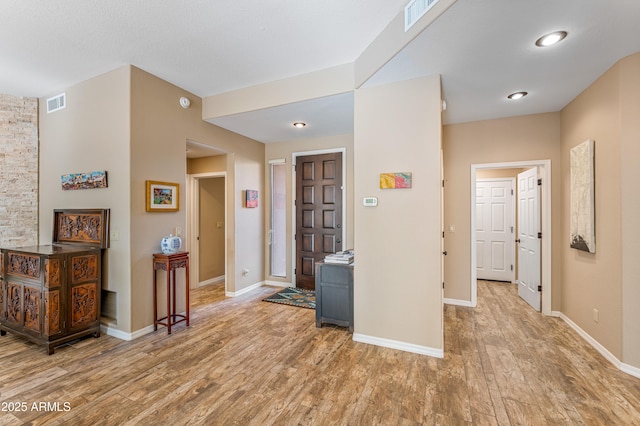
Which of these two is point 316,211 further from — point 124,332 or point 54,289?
point 54,289

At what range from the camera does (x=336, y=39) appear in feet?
8.87

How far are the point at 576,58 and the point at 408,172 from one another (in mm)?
1682

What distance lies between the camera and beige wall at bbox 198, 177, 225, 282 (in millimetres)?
5363

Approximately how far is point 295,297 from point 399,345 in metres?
2.11

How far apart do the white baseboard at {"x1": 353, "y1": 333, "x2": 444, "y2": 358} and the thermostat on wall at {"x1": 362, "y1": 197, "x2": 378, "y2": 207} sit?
142 centimetres

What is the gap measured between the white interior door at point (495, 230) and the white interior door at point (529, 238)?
95 centimetres

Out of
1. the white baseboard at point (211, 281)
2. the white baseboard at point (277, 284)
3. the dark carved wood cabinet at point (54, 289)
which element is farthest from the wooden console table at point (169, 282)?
the white baseboard at point (277, 284)

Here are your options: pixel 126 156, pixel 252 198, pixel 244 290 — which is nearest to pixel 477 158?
pixel 252 198

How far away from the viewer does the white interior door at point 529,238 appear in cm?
397

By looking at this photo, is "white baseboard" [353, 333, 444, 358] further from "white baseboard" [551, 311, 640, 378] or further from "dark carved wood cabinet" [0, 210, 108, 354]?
"dark carved wood cabinet" [0, 210, 108, 354]

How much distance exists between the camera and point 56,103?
12.5ft

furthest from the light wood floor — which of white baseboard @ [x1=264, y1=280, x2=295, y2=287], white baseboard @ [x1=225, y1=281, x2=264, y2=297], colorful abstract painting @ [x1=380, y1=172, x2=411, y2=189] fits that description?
white baseboard @ [x1=264, y1=280, x2=295, y2=287]

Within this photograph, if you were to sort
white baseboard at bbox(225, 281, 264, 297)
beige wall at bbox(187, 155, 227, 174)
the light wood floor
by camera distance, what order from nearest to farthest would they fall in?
1. the light wood floor
2. white baseboard at bbox(225, 281, 264, 297)
3. beige wall at bbox(187, 155, 227, 174)

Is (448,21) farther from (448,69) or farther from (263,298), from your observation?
(263,298)
